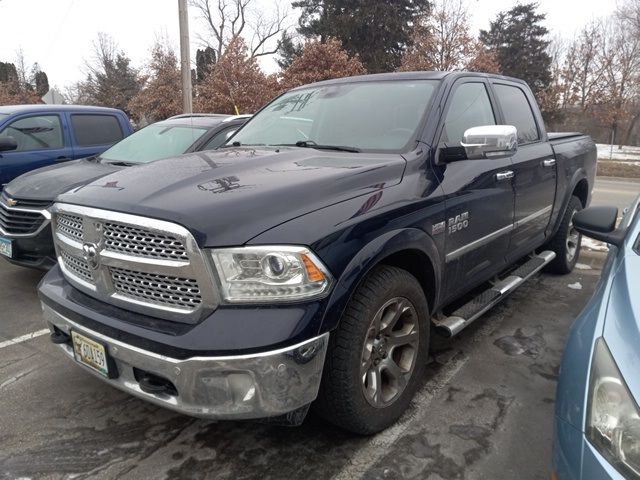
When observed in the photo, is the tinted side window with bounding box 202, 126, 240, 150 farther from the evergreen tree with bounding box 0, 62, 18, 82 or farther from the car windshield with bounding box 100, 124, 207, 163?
the evergreen tree with bounding box 0, 62, 18, 82

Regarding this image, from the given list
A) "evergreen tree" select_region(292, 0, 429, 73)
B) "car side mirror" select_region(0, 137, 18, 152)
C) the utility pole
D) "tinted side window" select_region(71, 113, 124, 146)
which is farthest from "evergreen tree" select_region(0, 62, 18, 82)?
"car side mirror" select_region(0, 137, 18, 152)

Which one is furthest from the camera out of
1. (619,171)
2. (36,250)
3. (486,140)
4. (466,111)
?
(619,171)

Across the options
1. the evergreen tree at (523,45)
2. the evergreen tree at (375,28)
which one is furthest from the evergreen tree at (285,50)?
the evergreen tree at (523,45)

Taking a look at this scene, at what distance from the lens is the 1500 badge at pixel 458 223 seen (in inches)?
113

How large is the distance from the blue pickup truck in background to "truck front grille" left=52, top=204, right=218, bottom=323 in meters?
4.61

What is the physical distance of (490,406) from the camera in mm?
2873

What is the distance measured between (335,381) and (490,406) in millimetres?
1172

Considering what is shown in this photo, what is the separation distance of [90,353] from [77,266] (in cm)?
51

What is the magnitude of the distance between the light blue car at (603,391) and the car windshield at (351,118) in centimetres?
146

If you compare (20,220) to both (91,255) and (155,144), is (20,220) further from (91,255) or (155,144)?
(91,255)

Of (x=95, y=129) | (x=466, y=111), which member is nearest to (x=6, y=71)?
(x=95, y=129)

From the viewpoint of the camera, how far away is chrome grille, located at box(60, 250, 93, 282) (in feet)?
8.18

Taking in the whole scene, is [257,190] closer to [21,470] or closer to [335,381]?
[335,381]

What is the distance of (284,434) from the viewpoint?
8.57 feet
